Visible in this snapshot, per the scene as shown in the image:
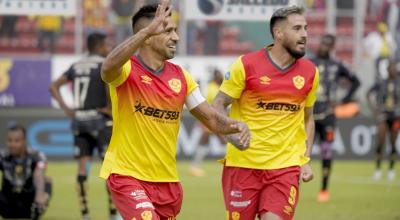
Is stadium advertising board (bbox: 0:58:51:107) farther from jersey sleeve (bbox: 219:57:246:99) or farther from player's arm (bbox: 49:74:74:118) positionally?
jersey sleeve (bbox: 219:57:246:99)

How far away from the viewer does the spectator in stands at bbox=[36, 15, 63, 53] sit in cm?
2528

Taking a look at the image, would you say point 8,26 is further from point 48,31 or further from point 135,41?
point 135,41

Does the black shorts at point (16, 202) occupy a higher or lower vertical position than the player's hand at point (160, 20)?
lower

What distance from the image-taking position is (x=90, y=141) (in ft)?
47.5

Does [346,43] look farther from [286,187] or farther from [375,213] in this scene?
[286,187]

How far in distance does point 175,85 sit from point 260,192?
153cm

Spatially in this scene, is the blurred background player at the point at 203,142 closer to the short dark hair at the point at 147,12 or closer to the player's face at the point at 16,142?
the player's face at the point at 16,142

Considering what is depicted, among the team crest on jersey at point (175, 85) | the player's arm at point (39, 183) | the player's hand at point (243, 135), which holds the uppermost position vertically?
the team crest on jersey at point (175, 85)

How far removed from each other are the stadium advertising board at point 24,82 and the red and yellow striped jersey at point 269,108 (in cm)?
1494

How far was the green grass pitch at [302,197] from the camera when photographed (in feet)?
49.8

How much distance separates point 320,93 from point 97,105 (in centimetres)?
450

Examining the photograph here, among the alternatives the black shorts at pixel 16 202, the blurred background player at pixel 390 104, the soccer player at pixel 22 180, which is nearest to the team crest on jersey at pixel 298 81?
the soccer player at pixel 22 180

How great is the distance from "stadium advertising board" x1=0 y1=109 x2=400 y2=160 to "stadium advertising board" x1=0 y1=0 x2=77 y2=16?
32.3 ft

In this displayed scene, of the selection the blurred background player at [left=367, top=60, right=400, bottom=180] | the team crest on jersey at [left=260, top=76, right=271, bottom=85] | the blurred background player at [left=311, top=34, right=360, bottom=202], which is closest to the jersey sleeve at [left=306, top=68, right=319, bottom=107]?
the team crest on jersey at [left=260, top=76, right=271, bottom=85]
